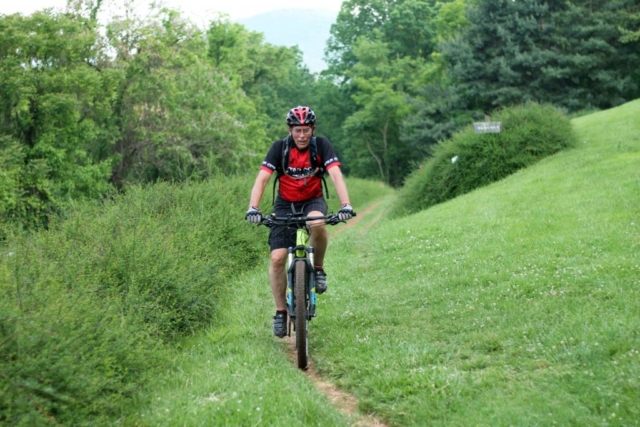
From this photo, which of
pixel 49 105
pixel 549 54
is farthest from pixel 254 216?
pixel 549 54

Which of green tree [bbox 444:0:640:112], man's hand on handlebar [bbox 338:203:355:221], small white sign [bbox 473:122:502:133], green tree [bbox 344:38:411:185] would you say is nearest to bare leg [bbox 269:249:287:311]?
man's hand on handlebar [bbox 338:203:355:221]

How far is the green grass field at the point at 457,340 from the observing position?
5844mm

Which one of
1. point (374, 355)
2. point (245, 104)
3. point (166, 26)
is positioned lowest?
point (374, 355)

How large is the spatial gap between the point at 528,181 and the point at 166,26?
82.4ft

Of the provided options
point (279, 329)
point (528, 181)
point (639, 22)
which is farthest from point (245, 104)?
point (279, 329)

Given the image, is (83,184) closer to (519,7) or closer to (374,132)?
(519,7)

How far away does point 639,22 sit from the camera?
153 feet

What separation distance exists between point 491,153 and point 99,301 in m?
20.1

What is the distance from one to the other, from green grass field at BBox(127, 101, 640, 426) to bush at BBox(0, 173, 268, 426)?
374 mm

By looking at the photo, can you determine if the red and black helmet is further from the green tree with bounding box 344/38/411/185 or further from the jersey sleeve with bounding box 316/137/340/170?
the green tree with bounding box 344/38/411/185

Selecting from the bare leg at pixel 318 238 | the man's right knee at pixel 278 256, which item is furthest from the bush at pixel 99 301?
the bare leg at pixel 318 238

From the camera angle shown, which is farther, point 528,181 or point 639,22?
point 639,22

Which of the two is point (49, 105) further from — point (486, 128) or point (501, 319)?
point (501, 319)

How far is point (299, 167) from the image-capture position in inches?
312
